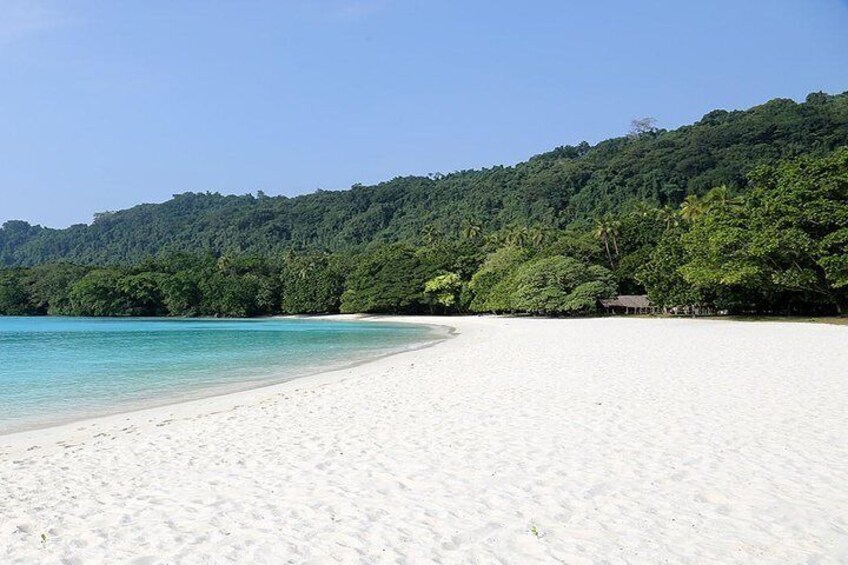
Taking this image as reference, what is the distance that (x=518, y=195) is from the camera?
424 ft

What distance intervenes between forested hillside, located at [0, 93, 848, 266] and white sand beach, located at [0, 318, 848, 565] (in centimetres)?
7629

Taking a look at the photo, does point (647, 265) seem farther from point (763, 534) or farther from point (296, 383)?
point (763, 534)

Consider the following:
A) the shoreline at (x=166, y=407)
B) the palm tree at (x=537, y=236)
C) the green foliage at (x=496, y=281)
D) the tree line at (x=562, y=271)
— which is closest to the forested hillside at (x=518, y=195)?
the palm tree at (x=537, y=236)

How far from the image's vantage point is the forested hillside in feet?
334

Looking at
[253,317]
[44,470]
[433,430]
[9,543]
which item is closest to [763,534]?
[433,430]

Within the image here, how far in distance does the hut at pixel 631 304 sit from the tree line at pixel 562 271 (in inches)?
58.3

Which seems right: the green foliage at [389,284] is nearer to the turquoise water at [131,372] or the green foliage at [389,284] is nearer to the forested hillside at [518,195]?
the forested hillside at [518,195]

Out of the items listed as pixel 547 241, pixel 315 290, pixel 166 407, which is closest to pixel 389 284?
pixel 315 290

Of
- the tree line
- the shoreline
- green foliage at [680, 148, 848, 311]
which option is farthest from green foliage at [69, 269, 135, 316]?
the shoreline

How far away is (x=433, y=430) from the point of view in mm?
8945

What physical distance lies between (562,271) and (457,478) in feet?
166

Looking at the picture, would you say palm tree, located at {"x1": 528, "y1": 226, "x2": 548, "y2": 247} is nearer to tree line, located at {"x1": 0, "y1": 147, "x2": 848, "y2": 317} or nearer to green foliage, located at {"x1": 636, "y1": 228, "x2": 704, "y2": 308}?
tree line, located at {"x1": 0, "y1": 147, "x2": 848, "y2": 317}

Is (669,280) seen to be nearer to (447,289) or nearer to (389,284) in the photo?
(447,289)

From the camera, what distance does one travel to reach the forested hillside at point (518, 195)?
101750 millimetres
